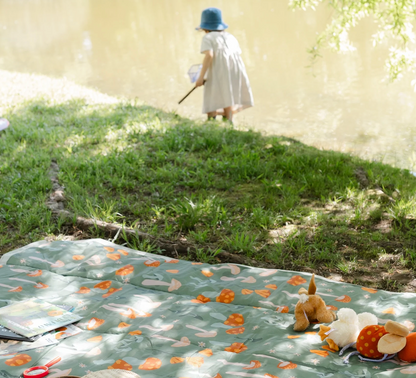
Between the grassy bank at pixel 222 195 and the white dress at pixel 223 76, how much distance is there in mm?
752

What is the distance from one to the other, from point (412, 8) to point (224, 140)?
2511 millimetres

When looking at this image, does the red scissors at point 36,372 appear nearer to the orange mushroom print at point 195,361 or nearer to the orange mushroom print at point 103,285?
the orange mushroom print at point 195,361

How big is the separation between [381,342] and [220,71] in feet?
15.9

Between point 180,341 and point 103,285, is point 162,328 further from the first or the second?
point 103,285

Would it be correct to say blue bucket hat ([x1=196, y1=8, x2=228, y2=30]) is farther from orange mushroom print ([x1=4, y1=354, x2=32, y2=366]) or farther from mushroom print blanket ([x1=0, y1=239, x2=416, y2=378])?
orange mushroom print ([x1=4, y1=354, x2=32, y2=366])

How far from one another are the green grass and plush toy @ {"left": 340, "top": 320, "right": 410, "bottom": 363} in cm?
113

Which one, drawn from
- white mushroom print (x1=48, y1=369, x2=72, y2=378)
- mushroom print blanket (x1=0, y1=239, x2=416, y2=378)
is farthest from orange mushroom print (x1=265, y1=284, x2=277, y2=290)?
white mushroom print (x1=48, y1=369, x2=72, y2=378)

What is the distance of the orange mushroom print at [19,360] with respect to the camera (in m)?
2.04

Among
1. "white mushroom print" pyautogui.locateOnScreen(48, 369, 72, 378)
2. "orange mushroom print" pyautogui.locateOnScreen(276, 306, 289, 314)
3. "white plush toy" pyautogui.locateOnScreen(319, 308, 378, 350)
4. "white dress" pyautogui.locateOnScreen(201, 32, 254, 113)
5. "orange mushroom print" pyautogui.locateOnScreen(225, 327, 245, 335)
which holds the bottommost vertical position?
"orange mushroom print" pyautogui.locateOnScreen(225, 327, 245, 335)

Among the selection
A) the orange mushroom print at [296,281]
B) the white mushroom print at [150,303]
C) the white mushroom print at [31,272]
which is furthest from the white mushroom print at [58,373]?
the orange mushroom print at [296,281]

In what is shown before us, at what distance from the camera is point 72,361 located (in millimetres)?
2068

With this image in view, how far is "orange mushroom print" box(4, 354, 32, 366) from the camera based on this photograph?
204cm

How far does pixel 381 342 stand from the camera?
1906 millimetres

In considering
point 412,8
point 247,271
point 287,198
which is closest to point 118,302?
point 247,271
